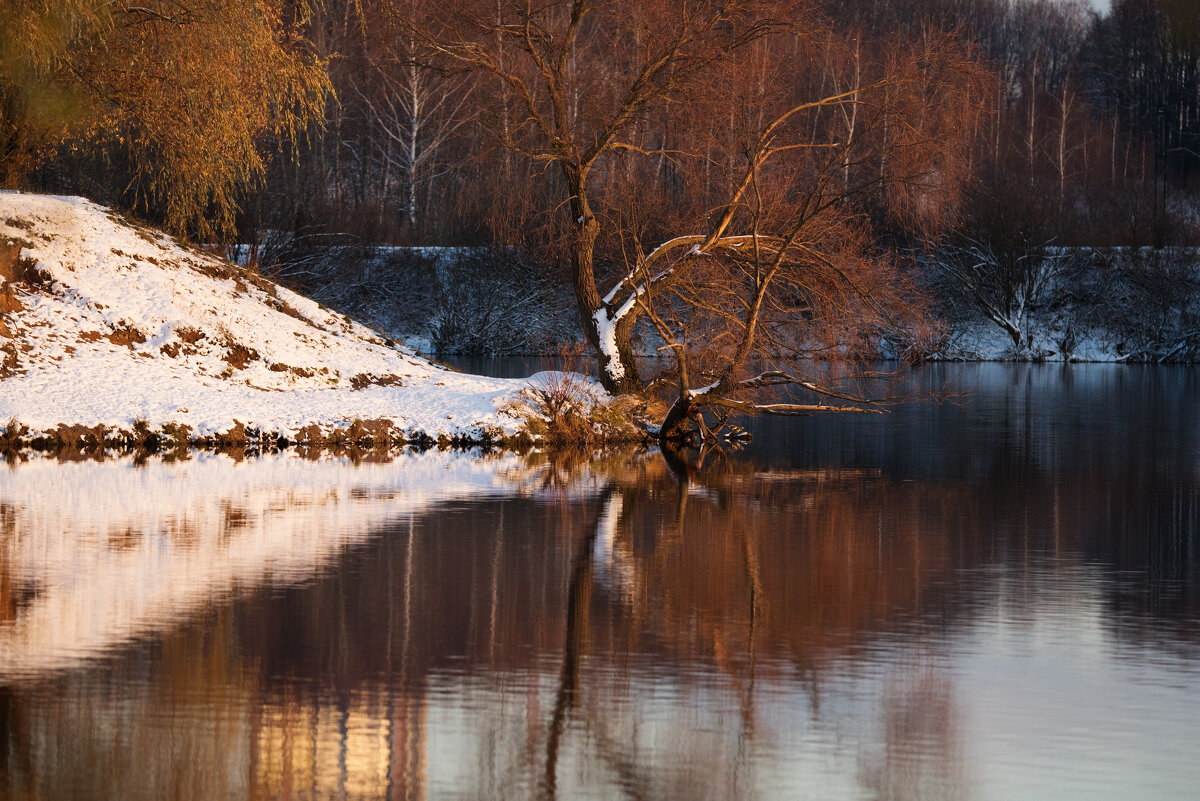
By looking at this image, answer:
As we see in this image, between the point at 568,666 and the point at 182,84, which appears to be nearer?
the point at 568,666

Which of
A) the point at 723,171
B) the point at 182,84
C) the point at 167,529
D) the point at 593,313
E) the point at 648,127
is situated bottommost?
the point at 167,529

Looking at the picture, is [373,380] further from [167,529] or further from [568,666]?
[568,666]

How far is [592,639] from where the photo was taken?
9.49 metres

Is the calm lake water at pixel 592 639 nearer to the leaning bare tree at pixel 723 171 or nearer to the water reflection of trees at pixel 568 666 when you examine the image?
the water reflection of trees at pixel 568 666

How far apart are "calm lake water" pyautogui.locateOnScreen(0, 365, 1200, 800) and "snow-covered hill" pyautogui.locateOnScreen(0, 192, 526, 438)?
182 inches

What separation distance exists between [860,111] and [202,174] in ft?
110

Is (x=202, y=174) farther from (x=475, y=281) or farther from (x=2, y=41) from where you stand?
(x=475, y=281)

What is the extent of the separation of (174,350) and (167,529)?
11890 millimetres

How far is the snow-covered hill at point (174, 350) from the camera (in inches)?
880

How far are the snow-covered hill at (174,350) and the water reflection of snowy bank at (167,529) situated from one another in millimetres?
2066

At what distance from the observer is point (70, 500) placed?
15484 mm

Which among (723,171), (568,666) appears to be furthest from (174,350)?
(568,666)

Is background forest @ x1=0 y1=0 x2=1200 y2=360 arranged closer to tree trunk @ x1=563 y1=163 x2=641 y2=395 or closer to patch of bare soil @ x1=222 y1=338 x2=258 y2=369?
tree trunk @ x1=563 y1=163 x2=641 y2=395

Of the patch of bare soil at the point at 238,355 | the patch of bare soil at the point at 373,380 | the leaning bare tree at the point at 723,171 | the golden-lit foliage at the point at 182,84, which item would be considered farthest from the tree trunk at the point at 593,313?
the patch of bare soil at the point at 238,355
